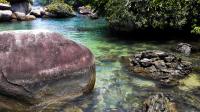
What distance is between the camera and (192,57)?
55.6ft

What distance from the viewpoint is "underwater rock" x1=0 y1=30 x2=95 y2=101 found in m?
9.53

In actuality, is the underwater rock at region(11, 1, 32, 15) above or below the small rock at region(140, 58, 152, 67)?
below

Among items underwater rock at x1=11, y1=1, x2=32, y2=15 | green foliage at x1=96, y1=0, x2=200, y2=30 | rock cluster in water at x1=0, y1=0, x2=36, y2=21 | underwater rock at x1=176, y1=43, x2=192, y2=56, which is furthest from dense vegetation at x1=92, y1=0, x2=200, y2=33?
underwater rock at x1=11, y1=1, x2=32, y2=15

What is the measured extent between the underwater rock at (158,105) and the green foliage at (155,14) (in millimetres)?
10196

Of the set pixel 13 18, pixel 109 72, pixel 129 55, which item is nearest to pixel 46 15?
pixel 13 18

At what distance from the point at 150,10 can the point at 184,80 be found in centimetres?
849

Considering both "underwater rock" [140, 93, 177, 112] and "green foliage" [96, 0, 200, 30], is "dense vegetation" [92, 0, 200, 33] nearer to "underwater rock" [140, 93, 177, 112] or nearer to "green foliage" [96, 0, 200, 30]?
"green foliage" [96, 0, 200, 30]

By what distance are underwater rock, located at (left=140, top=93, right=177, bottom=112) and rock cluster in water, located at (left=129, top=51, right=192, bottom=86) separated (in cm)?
247

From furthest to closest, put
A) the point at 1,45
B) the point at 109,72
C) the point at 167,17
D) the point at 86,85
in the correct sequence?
the point at 167,17 → the point at 109,72 → the point at 86,85 → the point at 1,45

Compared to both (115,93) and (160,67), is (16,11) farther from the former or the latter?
(115,93)

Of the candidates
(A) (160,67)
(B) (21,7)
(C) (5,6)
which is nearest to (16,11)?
(B) (21,7)

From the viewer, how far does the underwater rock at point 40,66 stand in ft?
31.3

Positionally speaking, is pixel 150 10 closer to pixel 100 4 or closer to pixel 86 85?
pixel 100 4

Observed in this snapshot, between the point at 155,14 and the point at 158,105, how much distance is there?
37.6ft
